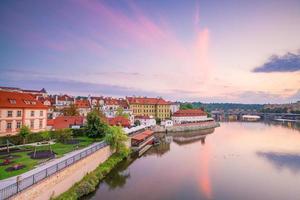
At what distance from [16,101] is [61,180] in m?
18.7

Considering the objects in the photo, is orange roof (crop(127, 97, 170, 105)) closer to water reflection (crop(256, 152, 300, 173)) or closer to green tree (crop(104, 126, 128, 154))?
water reflection (crop(256, 152, 300, 173))

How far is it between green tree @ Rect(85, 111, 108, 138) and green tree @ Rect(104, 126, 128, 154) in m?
3.24

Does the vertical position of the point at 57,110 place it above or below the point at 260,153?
above

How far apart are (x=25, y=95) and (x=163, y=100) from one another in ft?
186

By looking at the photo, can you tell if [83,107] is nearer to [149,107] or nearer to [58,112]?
[58,112]

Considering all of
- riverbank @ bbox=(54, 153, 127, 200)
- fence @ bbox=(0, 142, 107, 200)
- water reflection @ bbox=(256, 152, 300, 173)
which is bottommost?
water reflection @ bbox=(256, 152, 300, 173)

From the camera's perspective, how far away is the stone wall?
12.3 m

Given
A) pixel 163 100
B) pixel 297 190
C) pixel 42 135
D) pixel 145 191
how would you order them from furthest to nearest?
pixel 163 100
pixel 42 135
pixel 297 190
pixel 145 191

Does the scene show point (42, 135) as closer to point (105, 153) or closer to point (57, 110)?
point (105, 153)

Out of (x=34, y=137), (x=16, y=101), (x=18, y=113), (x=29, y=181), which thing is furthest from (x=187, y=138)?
(x=29, y=181)

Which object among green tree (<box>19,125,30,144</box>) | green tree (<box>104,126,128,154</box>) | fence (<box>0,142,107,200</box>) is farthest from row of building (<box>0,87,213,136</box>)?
fence (<box>0,142,107,200</box>)

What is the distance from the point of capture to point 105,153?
86.2 feet

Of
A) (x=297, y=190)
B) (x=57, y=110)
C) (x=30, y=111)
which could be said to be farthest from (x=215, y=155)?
(x=57, y=110)

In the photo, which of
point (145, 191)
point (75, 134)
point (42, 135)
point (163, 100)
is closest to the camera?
point (145, 191)
